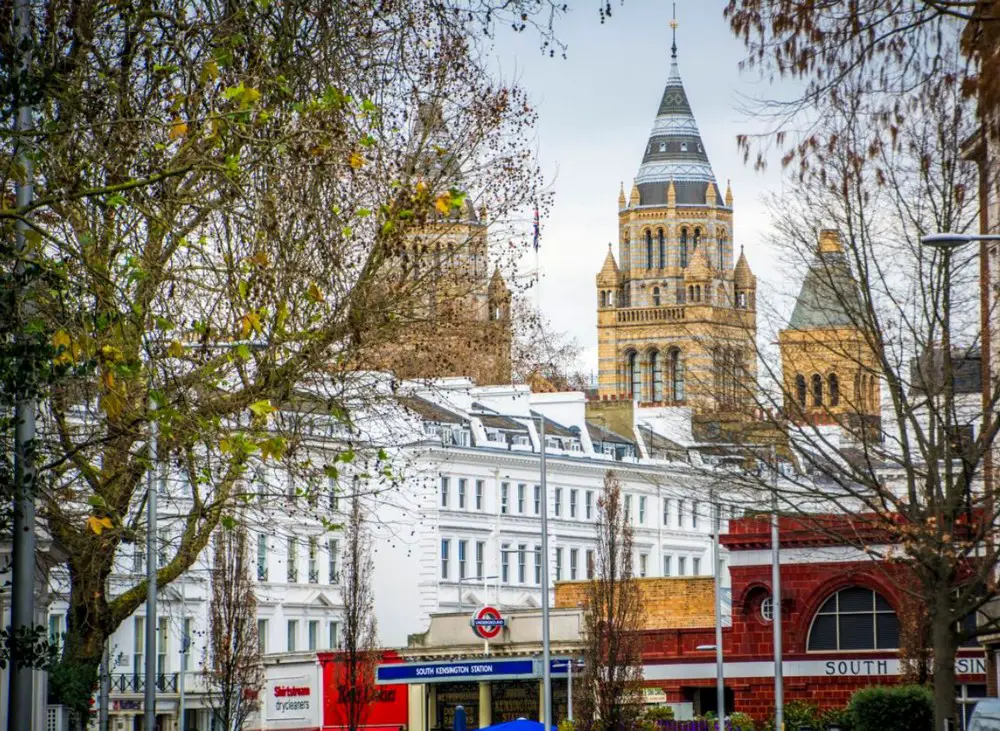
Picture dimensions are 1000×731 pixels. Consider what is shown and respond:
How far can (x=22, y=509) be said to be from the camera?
60.6ft

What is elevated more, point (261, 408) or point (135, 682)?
point (261, 408)

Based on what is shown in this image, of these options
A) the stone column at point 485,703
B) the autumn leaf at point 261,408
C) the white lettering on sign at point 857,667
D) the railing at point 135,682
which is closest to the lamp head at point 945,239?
the autumn leaf at point 261,408

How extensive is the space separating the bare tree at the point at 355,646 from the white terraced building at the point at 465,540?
311 cm

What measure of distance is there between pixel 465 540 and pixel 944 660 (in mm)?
58079

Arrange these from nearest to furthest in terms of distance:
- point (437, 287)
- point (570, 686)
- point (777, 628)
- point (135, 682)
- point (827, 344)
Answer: point (437, 287) < point (827, 344) < point (777, 628) < point (570, 686) < point (135, 682)

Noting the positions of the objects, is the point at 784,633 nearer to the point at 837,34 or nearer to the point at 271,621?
the point at 271,621

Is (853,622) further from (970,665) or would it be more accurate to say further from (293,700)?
(293,700)

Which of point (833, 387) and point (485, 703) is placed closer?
point (833, 387)

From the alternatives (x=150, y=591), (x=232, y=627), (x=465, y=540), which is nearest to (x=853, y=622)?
(x=232, y=627)

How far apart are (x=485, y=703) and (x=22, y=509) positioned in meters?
52.1

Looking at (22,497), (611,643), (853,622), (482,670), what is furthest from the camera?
(482,670)

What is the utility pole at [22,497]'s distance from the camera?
1755 centimetres

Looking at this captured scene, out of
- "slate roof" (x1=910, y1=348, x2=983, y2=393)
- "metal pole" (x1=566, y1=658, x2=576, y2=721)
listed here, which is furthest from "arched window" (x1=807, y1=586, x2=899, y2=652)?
"slate roof" (x1=910, y1=348, x2=983, y2=393)

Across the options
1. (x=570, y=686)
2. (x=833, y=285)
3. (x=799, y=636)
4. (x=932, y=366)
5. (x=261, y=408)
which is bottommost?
(x=570, y=686)
